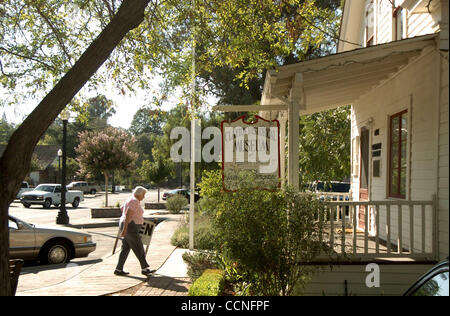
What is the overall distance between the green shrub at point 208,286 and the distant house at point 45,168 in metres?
53.6

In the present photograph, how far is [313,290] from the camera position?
22.7ft

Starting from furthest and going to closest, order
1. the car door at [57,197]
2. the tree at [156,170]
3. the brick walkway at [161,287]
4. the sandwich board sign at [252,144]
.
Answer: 1. the tree at [156,170]
2. the car door at [57,197]
3. the sandwich board sign at [252,144]
4. the brick walkway at [161,287]

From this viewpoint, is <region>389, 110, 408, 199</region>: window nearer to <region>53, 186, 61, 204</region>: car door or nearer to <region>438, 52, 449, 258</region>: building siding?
<region>438, 52, 449, 258</region>: building siding

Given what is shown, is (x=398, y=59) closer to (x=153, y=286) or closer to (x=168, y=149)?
(x=153, y=286)

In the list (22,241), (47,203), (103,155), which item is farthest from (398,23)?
(47,203)

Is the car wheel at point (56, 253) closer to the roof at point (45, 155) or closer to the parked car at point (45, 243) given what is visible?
the parked car at point (45, 243)

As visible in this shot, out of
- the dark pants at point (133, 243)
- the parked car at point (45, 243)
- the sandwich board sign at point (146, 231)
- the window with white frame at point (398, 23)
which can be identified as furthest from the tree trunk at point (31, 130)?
the window with white frame at point (398, 23)

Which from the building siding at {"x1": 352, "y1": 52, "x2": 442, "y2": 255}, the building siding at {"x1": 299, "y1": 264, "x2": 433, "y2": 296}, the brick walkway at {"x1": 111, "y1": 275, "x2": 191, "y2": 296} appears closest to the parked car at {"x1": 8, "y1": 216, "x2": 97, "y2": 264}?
the brick walkway at {"x1": 111, "y1": 275, "x2": 191, "y2": 296}

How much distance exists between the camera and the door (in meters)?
12.0

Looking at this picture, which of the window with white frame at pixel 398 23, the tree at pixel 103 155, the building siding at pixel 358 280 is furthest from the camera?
the tree at pixel 103 155

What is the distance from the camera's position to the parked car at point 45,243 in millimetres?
10062

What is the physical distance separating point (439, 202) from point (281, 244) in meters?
2.73

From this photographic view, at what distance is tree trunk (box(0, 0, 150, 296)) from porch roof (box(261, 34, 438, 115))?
9.80 ft
